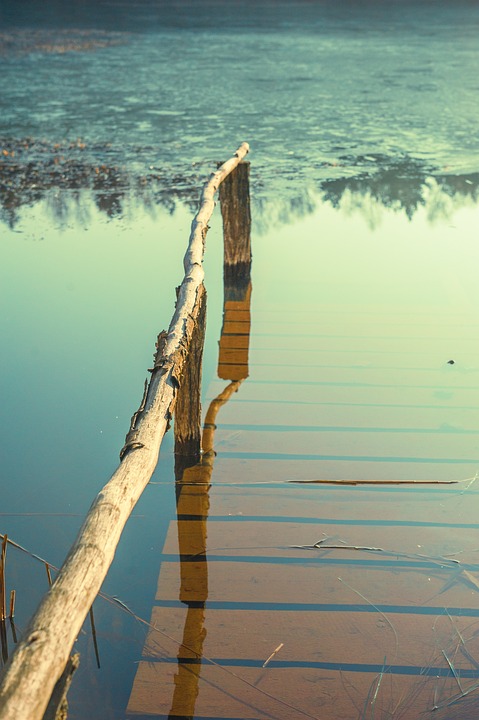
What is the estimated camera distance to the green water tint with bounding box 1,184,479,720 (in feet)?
9.16

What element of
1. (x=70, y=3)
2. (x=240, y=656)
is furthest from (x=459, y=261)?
(x=70, y=3)

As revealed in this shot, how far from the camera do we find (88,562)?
196 centimetres

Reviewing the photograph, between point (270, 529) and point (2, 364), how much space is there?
2969 millimetres

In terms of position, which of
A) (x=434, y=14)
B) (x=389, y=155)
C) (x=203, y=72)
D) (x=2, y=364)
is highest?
(x=434, y=14)

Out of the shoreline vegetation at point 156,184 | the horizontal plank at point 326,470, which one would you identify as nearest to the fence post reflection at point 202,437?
the horizontal plank at point 326,470

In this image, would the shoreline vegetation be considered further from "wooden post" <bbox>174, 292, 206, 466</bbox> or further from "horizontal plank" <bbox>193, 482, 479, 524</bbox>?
"horizontal plank" <bbox>193, 482, 479, 524</bbox>

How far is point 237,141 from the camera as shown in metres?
13.0

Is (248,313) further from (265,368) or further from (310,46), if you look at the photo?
(310,46)

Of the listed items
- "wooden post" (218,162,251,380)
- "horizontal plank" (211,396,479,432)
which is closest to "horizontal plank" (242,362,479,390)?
"horizontal plank" (211,396,479,432)

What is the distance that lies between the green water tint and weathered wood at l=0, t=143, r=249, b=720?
0.78m

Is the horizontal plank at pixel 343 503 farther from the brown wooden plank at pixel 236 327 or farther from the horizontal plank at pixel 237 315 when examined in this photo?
the horizontal plank at pixel 237 315

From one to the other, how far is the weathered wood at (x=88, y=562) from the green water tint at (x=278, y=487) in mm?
776

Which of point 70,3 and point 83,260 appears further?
point 70,3

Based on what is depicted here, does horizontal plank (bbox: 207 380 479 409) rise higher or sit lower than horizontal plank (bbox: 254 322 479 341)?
lower
